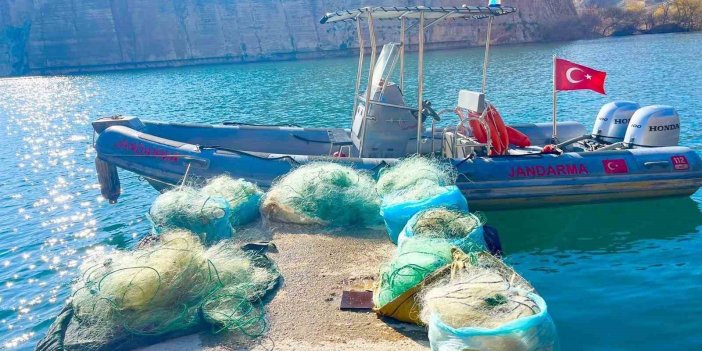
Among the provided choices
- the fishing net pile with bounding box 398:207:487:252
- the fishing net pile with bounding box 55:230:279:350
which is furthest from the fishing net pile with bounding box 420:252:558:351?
the fishing net pile with bounding box 55:230:279:350

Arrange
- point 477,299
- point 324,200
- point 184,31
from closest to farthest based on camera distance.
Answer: point 477,299 < point 324,200 < point 184,31

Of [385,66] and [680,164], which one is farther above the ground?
[385,66]

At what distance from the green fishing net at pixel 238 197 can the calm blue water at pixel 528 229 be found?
2.24m

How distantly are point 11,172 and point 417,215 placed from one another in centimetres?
1241

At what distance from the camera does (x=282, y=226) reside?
7680 mm

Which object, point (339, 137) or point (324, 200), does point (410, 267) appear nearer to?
point (324, 200)

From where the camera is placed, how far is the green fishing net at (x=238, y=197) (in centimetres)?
777

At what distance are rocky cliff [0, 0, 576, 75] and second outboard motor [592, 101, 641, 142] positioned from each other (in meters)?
47.2

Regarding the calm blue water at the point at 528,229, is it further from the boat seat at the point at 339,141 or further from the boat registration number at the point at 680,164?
the boat seat at the point at 339,141

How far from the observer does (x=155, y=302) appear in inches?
192

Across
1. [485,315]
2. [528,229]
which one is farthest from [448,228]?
[528,229]

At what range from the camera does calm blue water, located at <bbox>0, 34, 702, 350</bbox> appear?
6191 mm

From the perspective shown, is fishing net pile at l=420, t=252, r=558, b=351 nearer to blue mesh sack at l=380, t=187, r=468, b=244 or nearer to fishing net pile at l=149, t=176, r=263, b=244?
blue mesh sack at l=380, t=187, r=468, b=244

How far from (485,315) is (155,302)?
108 inches
